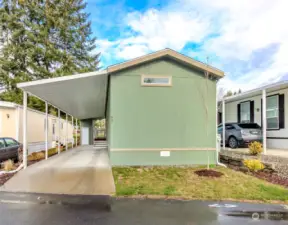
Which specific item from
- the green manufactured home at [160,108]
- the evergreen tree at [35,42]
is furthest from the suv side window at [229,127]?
the evergreen tree at [35,42]

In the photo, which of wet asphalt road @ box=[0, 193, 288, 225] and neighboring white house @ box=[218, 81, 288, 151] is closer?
wet asphalt road @ box=[0, 193, 288, 225]

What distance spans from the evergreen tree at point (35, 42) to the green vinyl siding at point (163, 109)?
710 inches

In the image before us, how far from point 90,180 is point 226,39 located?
53.0 feet

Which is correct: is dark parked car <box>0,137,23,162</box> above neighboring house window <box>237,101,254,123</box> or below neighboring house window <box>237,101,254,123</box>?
below

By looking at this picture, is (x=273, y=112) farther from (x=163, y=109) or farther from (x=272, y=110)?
(x=163, y=109)

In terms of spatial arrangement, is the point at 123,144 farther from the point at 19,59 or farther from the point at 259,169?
the point at 19,59

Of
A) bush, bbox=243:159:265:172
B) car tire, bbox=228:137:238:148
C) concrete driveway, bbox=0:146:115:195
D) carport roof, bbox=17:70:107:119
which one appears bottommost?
concrete driveway, bbox=0:146:115:195

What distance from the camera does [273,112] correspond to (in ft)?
40.8

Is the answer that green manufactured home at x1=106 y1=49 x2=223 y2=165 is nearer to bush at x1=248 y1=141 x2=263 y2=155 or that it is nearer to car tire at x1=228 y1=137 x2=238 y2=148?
bush at x1=248 y1=141 x2=263 y2=155

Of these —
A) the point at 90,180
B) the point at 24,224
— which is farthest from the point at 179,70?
the point at 24,224

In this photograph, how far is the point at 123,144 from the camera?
8641 millimetres

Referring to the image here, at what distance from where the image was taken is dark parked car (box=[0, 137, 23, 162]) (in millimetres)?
10512

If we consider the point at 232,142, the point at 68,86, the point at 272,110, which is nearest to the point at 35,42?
the point at 68,86

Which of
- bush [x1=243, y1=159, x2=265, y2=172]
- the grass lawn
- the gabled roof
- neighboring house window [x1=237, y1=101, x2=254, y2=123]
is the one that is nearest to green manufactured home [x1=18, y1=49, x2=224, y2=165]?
the gabled roof
